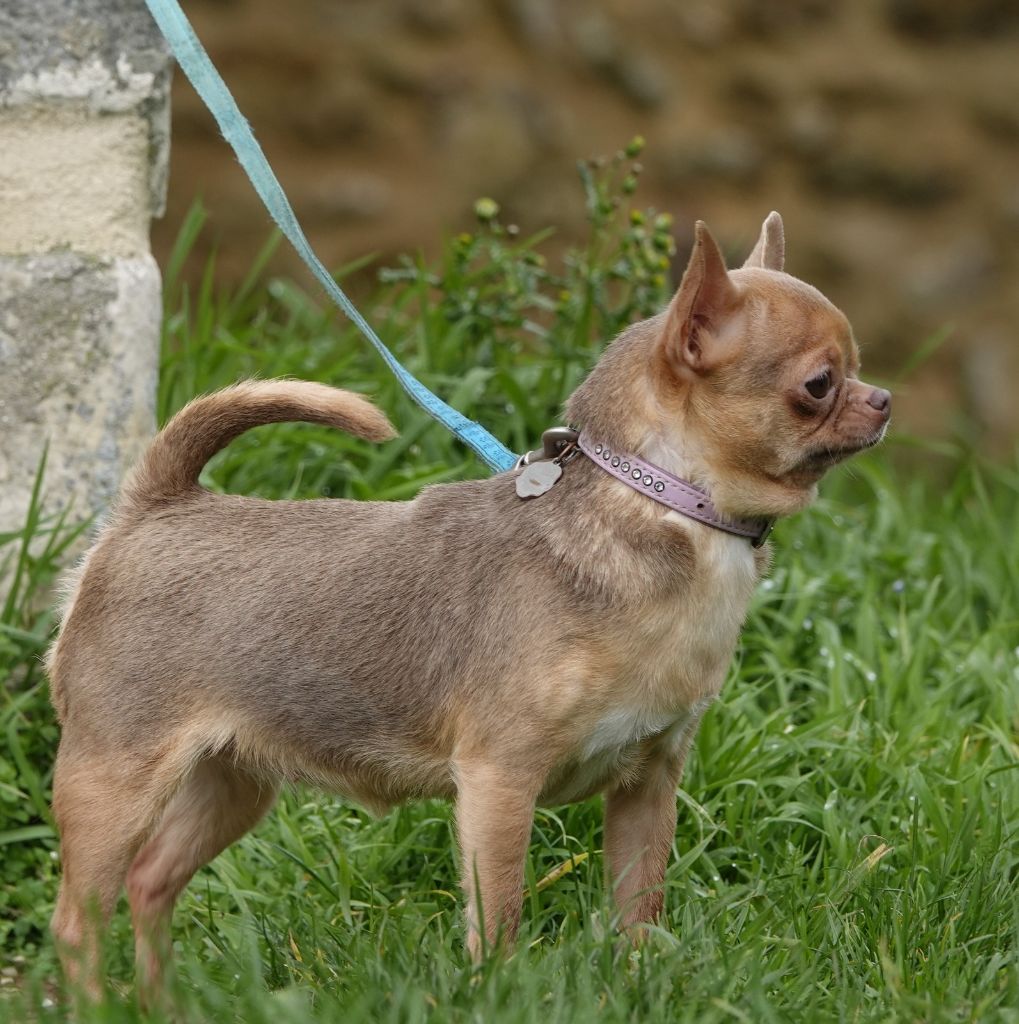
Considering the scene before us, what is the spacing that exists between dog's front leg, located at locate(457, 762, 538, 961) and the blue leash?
0.70 metres

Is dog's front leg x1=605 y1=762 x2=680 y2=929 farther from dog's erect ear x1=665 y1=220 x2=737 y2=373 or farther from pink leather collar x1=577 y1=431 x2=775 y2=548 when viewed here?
dog's erect ear x1=665 y1=220 x2=737 y2=373

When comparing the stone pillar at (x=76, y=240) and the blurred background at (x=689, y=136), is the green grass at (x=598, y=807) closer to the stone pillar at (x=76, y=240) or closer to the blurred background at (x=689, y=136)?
the stone pillar at (x=76, y=240)

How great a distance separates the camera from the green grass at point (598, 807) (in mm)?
2887

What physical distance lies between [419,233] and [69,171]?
2.78m

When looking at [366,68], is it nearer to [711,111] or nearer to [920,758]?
[711,111]

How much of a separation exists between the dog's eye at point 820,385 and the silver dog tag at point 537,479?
51 centimetres

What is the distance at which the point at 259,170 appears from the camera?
135 inches

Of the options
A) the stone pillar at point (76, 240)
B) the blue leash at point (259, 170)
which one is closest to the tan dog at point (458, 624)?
the blue leash at point (259, 170)

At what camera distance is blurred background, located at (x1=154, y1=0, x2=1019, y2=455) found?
6.72 metres

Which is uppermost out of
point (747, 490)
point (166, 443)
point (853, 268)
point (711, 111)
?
point (747, 490)

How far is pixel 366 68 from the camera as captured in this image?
266 inches

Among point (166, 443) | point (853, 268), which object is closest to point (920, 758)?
point (166, 443)

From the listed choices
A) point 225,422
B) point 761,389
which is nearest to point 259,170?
point 225,422

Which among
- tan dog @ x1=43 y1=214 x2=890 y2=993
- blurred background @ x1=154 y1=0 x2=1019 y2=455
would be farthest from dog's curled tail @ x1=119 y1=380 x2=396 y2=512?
blurred background @ x1=154 y1=0 x2=1019 y2=455
